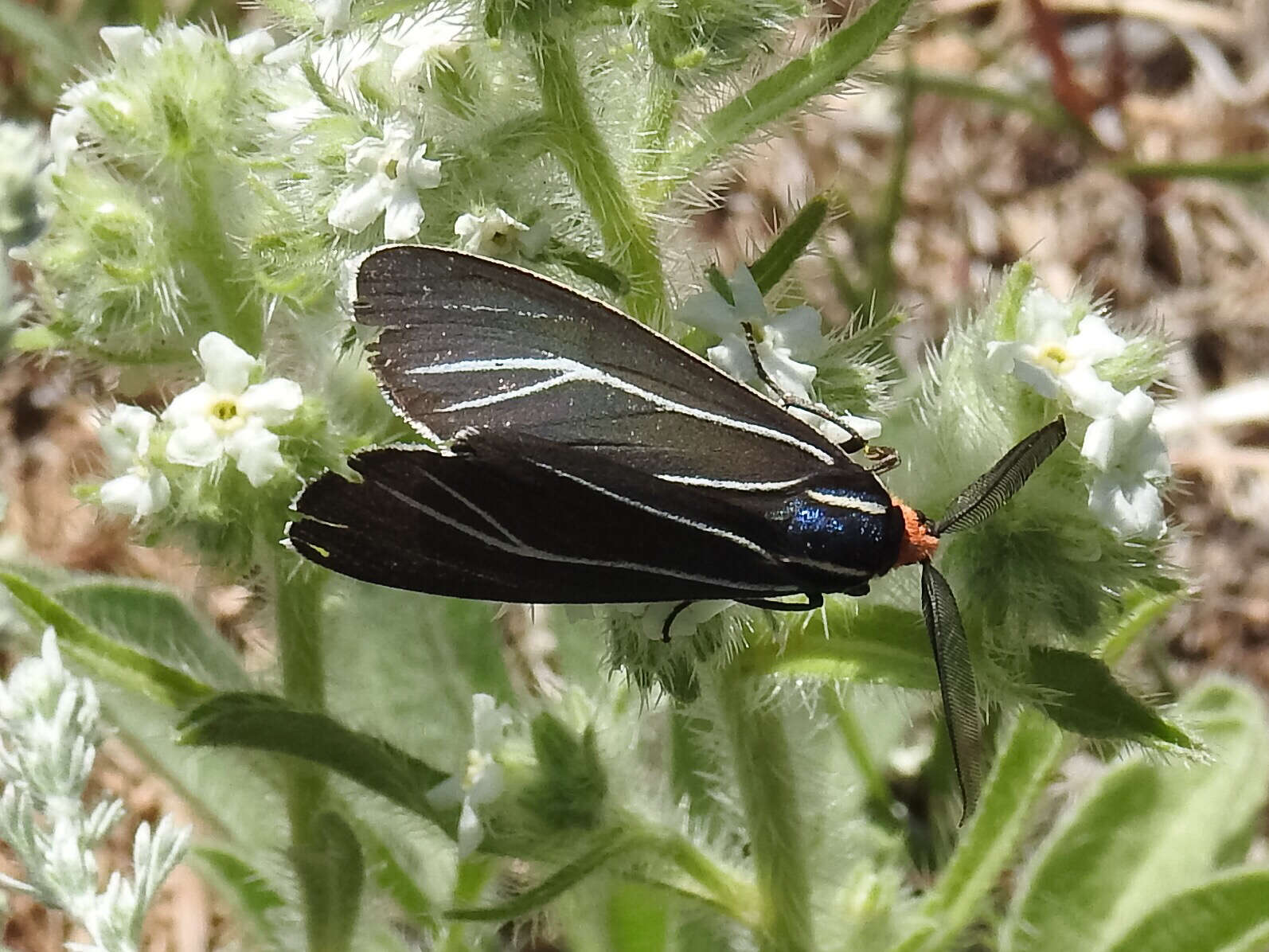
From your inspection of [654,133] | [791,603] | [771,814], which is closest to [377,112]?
[654,133]

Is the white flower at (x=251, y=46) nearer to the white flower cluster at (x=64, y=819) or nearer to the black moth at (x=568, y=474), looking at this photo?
the black moth at (x=568, y=474)

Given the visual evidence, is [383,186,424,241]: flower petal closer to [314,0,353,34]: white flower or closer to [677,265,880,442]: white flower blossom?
[314,0,353,34]: white flower

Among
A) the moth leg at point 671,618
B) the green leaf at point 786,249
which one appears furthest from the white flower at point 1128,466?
the moth leg at point 671,618

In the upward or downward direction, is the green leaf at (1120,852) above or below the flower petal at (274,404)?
below

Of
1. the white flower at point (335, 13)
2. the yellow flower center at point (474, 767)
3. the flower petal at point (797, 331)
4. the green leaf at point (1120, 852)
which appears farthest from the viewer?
the green leaf at point (1120, 852)

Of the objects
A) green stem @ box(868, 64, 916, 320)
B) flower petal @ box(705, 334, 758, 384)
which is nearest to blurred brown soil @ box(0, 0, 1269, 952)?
green stem @ box(868, 64, 916, 320)

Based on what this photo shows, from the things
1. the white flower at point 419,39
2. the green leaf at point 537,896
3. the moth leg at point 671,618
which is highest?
the white flower at point 419,39

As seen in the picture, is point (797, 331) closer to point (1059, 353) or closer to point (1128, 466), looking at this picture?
point (1059, 353)
